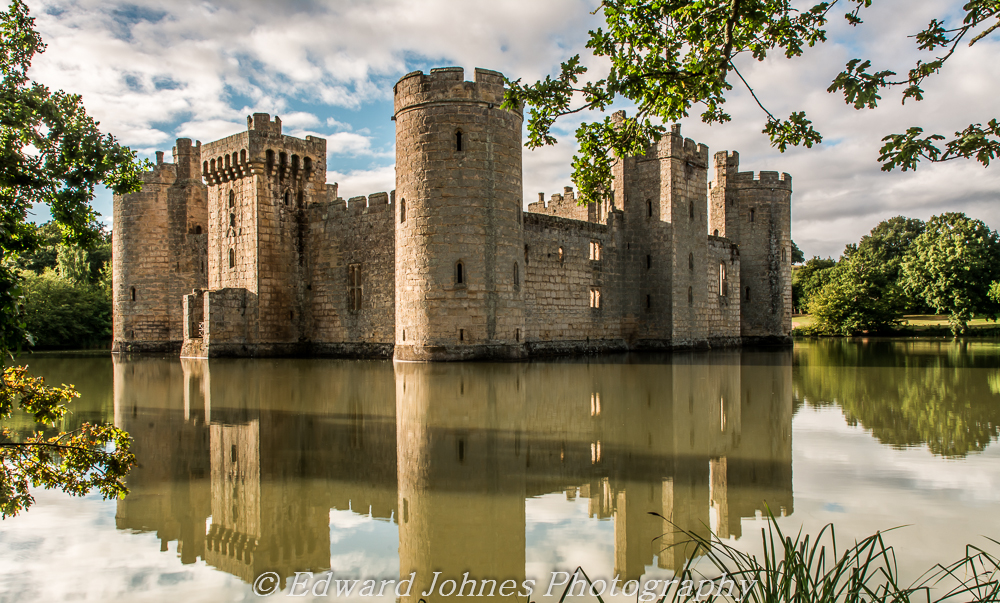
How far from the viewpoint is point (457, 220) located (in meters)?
18.7

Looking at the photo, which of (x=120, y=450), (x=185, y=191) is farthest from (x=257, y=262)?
(x=120, y=450)

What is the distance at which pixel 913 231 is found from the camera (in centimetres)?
5959

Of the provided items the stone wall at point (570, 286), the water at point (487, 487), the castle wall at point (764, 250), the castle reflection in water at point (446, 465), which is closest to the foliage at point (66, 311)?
the stone wall at point (570, 286)

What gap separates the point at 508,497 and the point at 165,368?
55.2 feet

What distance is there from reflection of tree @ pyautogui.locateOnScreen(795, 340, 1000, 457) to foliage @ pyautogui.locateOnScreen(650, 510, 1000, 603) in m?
3.73

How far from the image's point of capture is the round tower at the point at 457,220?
61.3 ft

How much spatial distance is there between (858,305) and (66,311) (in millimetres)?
45787

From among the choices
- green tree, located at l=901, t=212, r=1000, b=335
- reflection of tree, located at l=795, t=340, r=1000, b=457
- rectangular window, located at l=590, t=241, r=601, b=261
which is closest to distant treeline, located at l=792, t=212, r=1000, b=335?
green tree, located at l=901, t=212, r=1000, b=335

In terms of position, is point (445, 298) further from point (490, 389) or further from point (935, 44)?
point (935, 44)

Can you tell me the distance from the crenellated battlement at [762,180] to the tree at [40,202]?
29658mm

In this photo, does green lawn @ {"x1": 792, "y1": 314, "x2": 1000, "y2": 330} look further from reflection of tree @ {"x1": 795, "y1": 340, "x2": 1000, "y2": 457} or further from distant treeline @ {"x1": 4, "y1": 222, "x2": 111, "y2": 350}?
distant treeline @ {"x1": 4, "y1": 222, "x2": 111, "y2": 350}

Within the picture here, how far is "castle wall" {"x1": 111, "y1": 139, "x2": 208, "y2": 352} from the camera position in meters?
27.7

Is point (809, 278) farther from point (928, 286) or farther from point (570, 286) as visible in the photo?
point (570, 286)

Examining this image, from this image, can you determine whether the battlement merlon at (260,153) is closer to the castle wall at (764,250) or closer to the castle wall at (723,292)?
the castle wall at (723,292)
